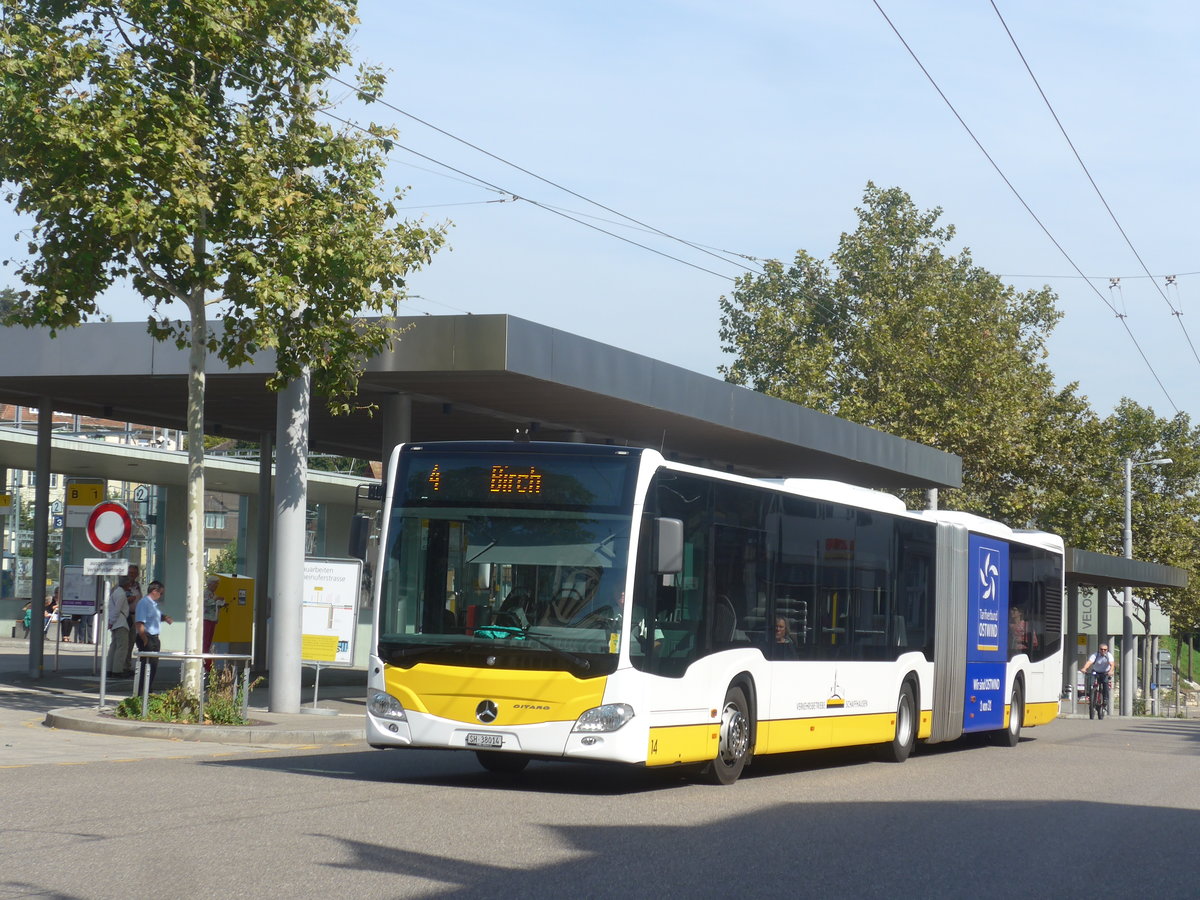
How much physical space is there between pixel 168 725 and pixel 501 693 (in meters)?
6.22

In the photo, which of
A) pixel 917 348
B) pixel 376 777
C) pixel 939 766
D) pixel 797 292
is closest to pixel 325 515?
pixel 917 348

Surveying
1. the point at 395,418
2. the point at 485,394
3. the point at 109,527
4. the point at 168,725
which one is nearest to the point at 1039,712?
the point at 485,394

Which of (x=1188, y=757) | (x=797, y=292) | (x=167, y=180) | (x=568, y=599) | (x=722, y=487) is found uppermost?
(x=797, y=292)

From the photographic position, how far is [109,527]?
70.2 feet

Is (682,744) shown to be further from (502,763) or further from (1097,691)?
(1097,691)

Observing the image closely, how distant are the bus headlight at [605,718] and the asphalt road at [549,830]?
574mm

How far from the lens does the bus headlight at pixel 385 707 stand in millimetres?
12742

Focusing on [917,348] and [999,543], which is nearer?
[999,543]

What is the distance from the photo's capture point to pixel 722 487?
13.9 metres

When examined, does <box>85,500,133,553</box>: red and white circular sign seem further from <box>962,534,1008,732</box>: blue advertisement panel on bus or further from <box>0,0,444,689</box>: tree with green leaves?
<box>962,534,1008,732</box>: blue advertisement panel on bus

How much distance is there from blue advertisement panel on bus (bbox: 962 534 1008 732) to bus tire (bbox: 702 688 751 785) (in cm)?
729

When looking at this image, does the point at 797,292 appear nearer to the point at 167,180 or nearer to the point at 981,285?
the point at 981,285

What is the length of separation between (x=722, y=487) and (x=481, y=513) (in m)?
2.23

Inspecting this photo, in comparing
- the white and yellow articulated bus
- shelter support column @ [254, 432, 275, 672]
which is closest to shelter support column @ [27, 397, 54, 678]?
shelter support column @ [254, 432, 275, 672]
